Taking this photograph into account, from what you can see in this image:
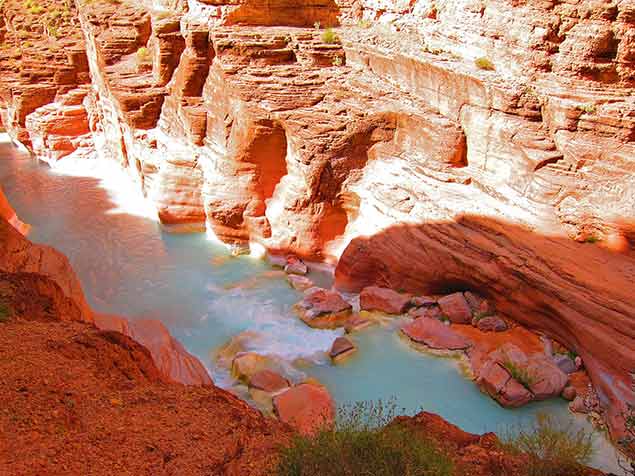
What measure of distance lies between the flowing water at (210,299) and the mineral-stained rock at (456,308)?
917 millimetres

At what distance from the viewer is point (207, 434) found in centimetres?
445

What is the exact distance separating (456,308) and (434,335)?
677 mm

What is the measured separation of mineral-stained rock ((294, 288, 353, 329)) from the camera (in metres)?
10.1

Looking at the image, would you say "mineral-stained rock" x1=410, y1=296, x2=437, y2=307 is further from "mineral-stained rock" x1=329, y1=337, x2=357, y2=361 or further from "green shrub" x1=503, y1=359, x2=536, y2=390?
"green shrub" x1=503, y1=359, x2=536, y2=390

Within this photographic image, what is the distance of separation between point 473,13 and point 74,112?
14423mm

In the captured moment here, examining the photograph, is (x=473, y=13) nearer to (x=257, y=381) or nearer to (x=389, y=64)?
(x=389, y=64)

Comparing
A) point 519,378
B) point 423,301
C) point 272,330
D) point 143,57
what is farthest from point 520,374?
point 143,57

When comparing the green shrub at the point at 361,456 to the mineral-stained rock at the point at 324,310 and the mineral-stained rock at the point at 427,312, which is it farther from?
the mineral-stained rock at the point at 324,310

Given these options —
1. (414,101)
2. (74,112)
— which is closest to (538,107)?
(414,101)

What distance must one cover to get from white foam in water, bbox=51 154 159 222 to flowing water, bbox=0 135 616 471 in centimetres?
6

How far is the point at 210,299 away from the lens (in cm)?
1118

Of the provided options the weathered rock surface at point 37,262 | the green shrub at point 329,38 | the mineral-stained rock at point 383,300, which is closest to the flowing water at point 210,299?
the mineral-stained rock at point 383,300

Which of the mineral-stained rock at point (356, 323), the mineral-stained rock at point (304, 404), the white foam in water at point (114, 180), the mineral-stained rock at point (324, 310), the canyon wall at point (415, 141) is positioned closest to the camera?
the mineral-stained rock at point (304, 404)

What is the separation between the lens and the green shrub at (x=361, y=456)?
3.91 meters
